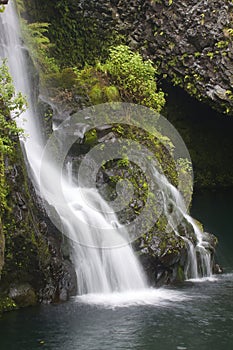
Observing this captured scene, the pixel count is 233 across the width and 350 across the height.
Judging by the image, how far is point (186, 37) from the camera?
46.6 ft

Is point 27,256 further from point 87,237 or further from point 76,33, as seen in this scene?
point 76,33

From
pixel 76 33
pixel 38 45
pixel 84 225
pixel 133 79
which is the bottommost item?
pixel 84 225

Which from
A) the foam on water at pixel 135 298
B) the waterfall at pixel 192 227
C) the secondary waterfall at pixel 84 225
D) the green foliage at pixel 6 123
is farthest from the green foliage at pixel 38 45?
the foam on water at pixel 135 298

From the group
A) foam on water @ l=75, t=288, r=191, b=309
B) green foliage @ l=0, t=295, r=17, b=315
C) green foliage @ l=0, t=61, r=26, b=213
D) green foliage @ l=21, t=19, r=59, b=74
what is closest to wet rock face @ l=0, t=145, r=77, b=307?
green foliage @ l=0, t=295, r=17, b=315

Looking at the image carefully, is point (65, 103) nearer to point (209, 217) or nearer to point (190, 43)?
point (190, 43)

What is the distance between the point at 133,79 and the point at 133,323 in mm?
6531

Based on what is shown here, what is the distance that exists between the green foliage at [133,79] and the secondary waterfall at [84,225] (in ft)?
7.35

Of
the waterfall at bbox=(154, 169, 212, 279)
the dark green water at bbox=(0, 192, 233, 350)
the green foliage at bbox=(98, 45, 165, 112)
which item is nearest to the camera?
the dark green water at bbox=(0, 192, 233, 350)

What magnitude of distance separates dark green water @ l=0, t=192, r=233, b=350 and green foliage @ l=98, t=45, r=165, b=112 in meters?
4.91

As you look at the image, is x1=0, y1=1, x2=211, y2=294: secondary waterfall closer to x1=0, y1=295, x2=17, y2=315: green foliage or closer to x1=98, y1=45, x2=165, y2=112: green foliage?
x1=0, y1=295, x2=17, y2=315: green foliage

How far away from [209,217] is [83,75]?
6190 millimetres

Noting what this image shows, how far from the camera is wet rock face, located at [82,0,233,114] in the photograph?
13695 millimetres

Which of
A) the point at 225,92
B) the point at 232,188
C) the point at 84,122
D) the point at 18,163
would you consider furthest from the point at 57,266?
the point at 232,188

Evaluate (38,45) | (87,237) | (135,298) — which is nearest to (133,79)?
(38,45)
